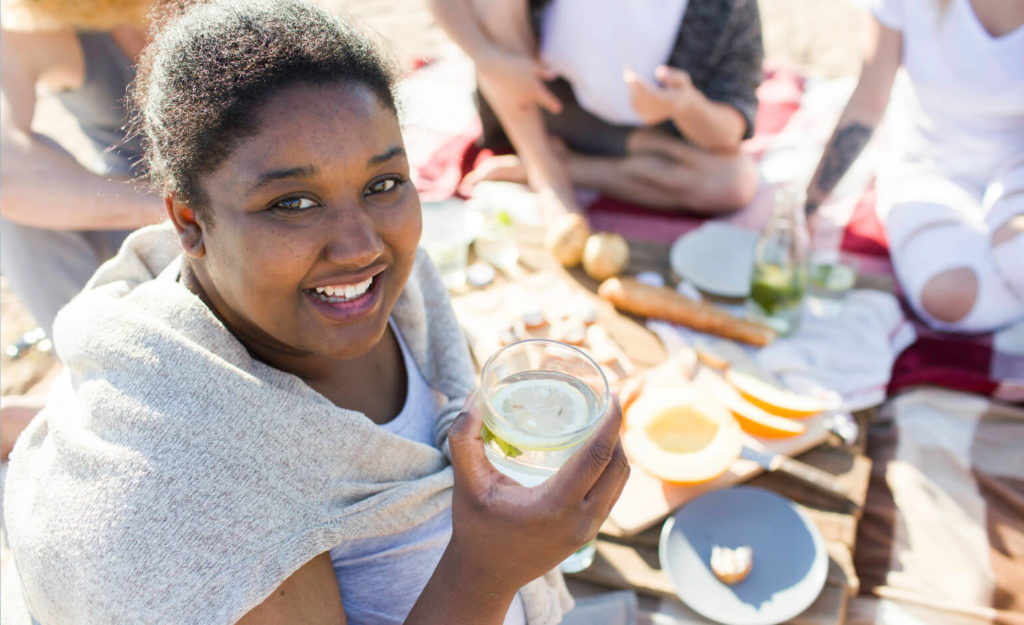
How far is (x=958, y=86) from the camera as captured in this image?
300 centimetres

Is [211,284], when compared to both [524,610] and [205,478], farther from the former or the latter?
[524,610]

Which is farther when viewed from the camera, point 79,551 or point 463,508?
point 463,508

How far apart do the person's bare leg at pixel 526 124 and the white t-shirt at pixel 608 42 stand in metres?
0.16

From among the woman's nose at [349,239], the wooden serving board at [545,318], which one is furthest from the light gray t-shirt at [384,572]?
the wooden serving board at [545,318]

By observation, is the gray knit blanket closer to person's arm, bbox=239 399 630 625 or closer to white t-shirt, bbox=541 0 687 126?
person's arm, bbox=239 399 630 625

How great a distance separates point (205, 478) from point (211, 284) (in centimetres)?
37

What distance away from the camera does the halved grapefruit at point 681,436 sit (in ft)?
6.56

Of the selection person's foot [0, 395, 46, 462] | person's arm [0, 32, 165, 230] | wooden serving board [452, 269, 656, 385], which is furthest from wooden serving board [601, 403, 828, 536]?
person's arm [0, 32, 165, 230]

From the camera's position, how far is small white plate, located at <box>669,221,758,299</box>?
2836mm

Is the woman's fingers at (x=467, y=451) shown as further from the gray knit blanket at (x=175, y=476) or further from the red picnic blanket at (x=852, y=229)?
the red picnic blanket at (x=852, y=229)

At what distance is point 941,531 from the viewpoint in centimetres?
230

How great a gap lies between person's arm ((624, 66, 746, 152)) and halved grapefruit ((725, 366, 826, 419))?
135 centimetres

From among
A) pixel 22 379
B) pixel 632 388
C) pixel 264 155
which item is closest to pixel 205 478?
pixel 264 155

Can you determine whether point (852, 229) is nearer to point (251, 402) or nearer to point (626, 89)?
point (626, 89)
